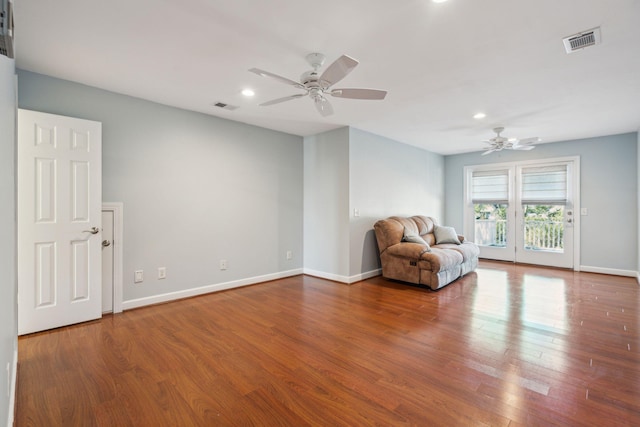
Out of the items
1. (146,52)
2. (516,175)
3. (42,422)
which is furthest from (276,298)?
(516,175)

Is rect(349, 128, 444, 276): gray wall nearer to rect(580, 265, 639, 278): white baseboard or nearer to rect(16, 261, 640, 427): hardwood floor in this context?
rect(16, 261, 640, 427): hardwood floor

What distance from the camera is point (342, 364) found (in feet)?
7.57

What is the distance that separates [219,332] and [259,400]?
1.17 meters

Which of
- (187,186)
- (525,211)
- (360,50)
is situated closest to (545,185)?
(525,211)

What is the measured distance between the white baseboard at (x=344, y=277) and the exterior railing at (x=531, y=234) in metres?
3.09

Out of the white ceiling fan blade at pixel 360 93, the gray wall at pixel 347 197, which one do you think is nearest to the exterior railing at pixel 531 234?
the gray wall at pixel 347 197

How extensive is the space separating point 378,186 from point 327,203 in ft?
3.25

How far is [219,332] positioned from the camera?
291 cm

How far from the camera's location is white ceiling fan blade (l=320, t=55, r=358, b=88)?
2.06 m

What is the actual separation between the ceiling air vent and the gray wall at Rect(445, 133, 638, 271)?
13.7ft

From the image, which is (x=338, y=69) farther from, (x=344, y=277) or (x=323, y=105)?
(x=344, y=277)

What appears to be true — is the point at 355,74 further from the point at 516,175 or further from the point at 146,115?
the point at 516,175

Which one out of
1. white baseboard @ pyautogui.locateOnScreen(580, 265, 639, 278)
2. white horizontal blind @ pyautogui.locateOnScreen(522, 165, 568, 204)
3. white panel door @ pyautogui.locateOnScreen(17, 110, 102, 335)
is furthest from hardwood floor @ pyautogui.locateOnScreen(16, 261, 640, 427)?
white horizontal blind @ pyautogui.locateOnScreen(522, 165, 568, 204)

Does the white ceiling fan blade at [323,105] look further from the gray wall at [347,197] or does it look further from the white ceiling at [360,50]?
the gray wall at [347,197]
